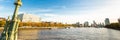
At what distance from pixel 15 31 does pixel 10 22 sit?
0.38m

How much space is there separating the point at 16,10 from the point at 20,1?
40 centimetres

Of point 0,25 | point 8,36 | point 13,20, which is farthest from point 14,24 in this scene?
point 0,25

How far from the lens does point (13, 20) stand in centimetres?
484

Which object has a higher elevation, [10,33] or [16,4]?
[16,4]

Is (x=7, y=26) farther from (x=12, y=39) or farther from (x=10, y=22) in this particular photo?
(x=12, y=39)

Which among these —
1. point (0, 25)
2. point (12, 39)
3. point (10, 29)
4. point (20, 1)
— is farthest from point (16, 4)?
point (0, 25)

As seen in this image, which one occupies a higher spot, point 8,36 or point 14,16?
point 14,16

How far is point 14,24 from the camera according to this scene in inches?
193

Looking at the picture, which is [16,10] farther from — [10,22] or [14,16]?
[10,22]

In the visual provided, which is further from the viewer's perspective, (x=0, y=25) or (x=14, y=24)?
(x=0, y=25)

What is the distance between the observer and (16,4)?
4852 mm

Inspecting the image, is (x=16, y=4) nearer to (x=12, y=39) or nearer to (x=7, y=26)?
(x=7, y=26)

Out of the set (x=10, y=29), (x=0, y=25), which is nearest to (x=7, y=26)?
(x=10, y=29)

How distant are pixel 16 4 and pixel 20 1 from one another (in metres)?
0.19
